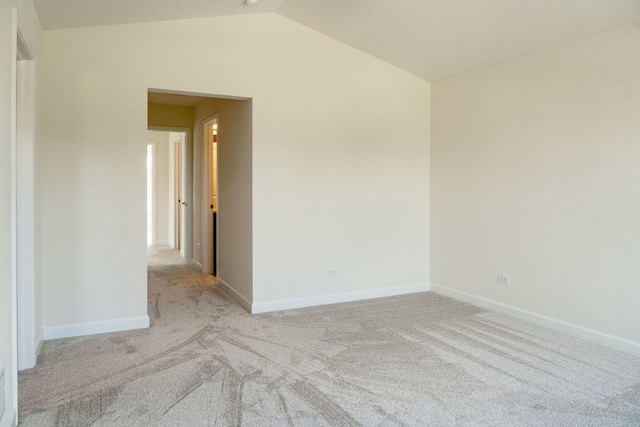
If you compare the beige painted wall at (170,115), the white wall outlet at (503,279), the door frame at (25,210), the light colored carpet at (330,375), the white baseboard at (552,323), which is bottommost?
the light colored carpet at (330,375)

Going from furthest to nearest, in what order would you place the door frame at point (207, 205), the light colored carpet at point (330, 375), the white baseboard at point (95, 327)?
the door frame at point (207, 205) < the white baseboard at point (95, 327) < the light colored carpet at point (330, 375)

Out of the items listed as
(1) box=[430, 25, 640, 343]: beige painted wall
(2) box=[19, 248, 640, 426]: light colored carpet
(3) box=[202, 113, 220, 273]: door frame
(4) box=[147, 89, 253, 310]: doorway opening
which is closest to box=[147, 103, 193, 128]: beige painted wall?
(4) box=[147, 89, 253, 310]: doorway opening

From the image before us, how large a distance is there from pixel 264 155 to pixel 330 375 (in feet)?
7.58

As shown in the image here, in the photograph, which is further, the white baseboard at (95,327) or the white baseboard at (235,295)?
the white baseboard at (235,295)

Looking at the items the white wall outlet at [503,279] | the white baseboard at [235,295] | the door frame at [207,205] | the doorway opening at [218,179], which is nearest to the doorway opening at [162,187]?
the doorway opening at [218,179]

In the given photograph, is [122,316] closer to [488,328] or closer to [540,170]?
[488,328]

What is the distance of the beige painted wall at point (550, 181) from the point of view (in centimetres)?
337

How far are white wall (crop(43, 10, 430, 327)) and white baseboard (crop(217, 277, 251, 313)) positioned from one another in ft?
0.59

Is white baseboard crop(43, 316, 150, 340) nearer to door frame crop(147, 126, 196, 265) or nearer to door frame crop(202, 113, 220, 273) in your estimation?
door frame crop(202, 113, 220, 273)

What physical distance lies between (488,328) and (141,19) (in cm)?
408

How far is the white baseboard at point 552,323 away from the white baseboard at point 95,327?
3293mm

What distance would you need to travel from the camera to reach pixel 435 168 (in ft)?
17.2

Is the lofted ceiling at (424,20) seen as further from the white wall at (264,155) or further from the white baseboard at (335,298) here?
the white baseboard at (335,298)

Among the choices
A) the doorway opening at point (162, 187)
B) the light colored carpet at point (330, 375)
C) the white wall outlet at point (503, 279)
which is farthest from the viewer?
the doorway opening at point (162, 187)
